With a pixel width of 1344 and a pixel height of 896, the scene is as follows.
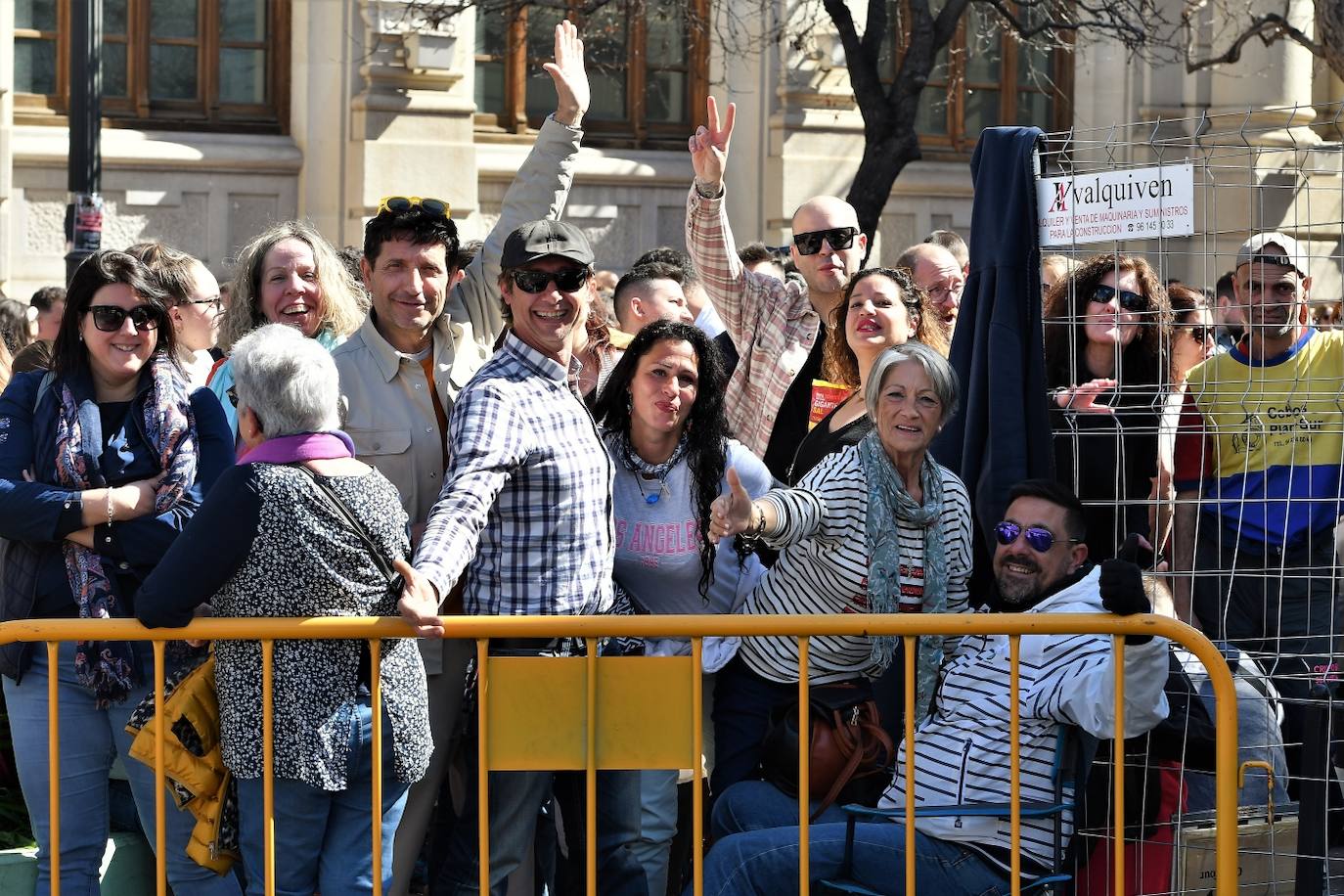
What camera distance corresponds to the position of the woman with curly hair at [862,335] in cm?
586

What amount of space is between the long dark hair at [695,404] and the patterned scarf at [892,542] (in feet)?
1.46

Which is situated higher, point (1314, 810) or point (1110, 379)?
point (1110, 379)

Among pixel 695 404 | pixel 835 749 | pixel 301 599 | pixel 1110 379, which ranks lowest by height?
pixel 835 749

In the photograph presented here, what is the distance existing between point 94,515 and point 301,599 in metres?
0.73

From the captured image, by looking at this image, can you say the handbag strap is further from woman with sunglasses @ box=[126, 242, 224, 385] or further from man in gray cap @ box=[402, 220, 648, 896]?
woman with sunglasses @ box=[126, 242, 224, 385]

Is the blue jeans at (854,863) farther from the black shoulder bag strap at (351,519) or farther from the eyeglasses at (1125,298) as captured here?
the eyeglasses at (1125,298)

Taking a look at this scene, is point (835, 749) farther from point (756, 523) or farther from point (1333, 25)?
point (1333, 25)

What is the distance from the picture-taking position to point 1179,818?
4.57 meters

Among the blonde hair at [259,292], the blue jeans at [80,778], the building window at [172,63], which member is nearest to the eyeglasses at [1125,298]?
the blonde hair at [259,292]

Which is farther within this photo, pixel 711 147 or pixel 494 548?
pixel 711 147

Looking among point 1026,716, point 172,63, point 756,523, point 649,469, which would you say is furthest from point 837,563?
point 172,63

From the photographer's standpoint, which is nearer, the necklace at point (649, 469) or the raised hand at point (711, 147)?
the necklace at point (649, 469)

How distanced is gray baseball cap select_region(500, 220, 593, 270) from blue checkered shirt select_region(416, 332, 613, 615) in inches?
10.1

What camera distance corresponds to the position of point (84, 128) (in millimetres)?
9852
